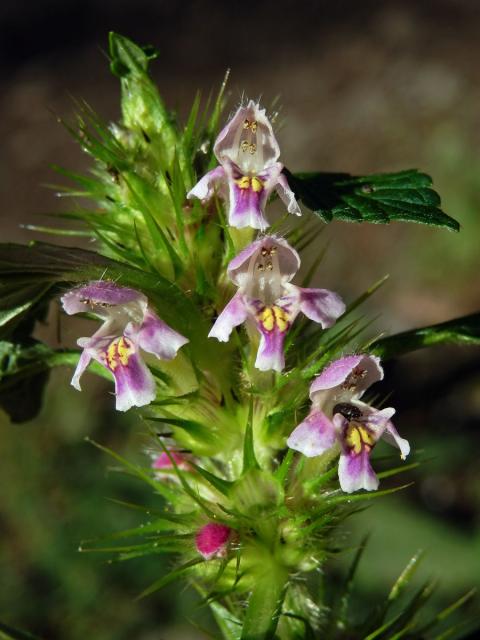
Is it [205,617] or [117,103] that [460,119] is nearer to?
[117,103]

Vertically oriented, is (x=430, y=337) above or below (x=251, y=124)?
below

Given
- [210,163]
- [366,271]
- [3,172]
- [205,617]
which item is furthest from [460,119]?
[210,163]

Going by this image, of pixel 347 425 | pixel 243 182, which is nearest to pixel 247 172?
pixel 243 182

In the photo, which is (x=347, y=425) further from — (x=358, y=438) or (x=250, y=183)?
(x=250, y=183)

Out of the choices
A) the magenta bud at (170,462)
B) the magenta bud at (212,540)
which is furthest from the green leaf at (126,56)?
the magenta bud at (212,540)

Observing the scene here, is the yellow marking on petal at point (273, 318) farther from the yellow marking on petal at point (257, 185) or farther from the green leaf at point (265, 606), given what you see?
the green leaf at point (265, 606)

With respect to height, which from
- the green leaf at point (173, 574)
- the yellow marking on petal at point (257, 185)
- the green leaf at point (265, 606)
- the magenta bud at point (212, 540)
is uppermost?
the yellow marking on petal at point (257, 185)
